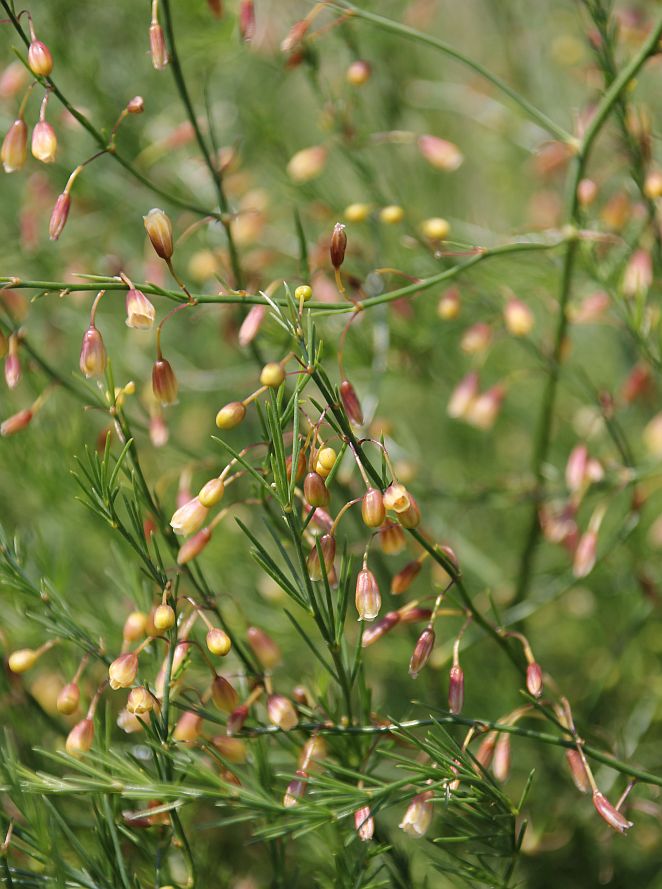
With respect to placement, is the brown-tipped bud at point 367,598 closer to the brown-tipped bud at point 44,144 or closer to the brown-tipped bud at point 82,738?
the brown-tipped bud at point 82,738

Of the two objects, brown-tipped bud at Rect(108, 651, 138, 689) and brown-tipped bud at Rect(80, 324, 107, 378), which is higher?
brown-tipped bud at Rect(80, 324, 107, 378)

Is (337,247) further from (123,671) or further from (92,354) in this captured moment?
(123,671)

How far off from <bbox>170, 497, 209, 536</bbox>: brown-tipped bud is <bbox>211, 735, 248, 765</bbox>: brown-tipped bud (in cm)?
16

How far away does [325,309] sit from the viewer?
2.08 feet

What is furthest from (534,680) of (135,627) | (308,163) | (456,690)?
(308,163)

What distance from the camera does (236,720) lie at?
0.58 m

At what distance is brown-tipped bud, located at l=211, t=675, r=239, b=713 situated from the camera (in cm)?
58

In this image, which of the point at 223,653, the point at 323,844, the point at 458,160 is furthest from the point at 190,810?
the point at 458,160

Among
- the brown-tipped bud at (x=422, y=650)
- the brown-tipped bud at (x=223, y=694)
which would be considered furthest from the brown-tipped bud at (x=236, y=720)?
the brown-tipped bud at (x=422, y=650)

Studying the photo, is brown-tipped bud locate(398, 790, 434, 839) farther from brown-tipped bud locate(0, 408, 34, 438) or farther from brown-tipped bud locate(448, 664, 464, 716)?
brown-tipped bud locate(0, 408, 34, 438)

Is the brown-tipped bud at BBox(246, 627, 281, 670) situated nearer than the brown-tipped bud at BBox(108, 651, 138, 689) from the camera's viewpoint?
No

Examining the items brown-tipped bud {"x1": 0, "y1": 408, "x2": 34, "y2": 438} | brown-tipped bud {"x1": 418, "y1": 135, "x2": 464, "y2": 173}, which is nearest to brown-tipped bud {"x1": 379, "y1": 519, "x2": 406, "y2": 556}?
brown-tipped bud {"x1": 0, "y1": 408, "x2": 34, "y2": 438}

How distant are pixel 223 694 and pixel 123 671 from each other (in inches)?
2.6

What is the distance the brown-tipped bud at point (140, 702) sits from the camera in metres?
0.53
